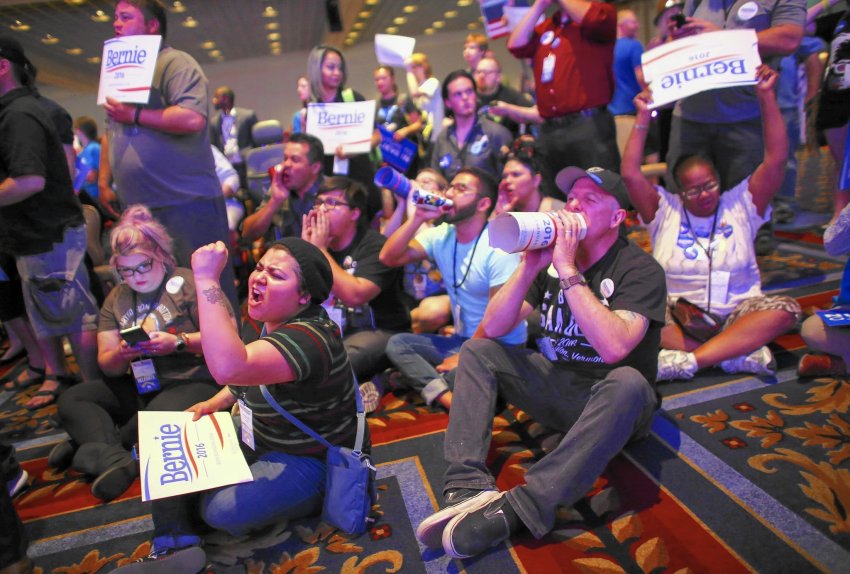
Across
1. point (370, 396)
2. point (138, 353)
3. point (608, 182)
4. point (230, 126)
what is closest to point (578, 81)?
point (608, 182)

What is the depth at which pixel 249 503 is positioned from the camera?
1.61m

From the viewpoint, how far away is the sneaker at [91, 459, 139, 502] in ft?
6.50

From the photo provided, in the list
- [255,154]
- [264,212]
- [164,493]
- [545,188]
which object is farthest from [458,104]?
[164,493]

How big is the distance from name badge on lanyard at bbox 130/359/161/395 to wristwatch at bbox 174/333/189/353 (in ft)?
0.54

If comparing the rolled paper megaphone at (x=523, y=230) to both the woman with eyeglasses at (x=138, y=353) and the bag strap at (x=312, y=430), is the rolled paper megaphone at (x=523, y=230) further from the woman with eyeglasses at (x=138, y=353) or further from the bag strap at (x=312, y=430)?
the woman with eyeglasses at (x=138, y=353)

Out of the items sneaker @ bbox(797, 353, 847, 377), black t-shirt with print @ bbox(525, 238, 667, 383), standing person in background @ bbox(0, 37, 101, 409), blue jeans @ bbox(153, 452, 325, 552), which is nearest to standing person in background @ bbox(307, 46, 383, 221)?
standing person in background @ bbox(0, 37, 101, 409)

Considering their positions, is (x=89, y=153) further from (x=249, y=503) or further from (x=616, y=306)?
(x=616, y=306)

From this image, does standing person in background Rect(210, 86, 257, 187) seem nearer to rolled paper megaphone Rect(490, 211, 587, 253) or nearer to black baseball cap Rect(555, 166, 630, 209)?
black baseball cap Rect(555, 166, 630, 209)

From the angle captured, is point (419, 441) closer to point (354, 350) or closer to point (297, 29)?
point (354, 350)

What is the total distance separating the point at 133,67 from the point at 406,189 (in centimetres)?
128

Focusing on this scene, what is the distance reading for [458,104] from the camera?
3.54 metres

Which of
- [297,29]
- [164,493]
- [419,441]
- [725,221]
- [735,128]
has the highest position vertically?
[297,29]

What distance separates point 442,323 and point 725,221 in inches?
57.4

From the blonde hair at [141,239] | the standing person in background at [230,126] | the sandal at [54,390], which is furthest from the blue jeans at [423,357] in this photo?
the standing person in background at [230,126]
